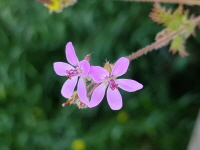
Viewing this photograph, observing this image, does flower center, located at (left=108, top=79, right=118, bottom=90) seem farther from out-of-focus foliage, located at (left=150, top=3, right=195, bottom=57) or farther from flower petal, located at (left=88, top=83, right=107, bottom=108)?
out-of-focus foliage, located at (left=150, top=3, right=195, bottom=57)

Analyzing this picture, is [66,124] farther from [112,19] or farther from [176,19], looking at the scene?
[176,19]

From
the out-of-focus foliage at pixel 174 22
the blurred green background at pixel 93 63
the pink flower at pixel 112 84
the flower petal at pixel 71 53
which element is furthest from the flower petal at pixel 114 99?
the blurred green background at pixel 93 63

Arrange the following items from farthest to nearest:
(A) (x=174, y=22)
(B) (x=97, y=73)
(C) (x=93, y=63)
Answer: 1. (C) (x=93, y=63)
2. (A) (x=174, y=22)
3. (B) (x=97, y=73)

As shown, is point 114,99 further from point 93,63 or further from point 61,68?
point 93,63

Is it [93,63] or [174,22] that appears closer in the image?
[174,22]

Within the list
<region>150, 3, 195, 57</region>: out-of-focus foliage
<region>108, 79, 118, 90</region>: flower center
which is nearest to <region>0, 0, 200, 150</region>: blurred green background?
<region>150, 3, 195, 57</region>: out-of-focus foliage

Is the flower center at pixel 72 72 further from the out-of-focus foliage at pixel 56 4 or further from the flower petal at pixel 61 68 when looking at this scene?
the out-of-focus foliage at pixel 56 4

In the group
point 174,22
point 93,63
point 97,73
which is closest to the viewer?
point 97,73

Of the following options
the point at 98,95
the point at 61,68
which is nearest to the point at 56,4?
the point at 61,68

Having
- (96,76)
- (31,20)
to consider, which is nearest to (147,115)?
(31,20)
